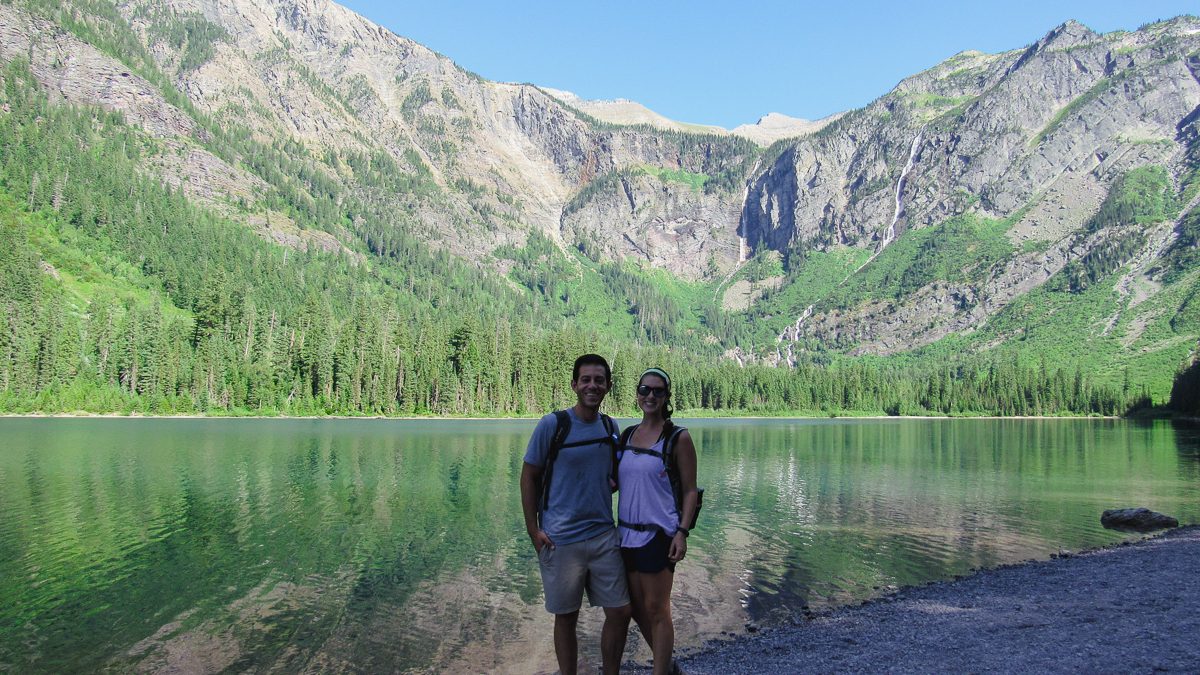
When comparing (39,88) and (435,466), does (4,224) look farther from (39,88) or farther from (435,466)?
(435,466)

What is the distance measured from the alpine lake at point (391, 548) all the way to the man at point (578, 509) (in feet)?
16.8

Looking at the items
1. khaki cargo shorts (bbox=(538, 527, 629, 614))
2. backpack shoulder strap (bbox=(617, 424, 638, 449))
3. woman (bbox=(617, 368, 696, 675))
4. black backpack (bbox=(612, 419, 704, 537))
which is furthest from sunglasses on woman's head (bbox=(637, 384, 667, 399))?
khaki cargo shorts (bbox=(538, 527, 629, 614))

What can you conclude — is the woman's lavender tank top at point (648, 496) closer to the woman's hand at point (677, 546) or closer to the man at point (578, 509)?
the woman's hand at point (677, 546)

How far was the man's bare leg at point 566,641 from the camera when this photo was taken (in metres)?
6.76

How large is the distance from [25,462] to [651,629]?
42.3 m

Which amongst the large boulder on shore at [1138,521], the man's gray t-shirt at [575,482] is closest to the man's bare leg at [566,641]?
the man's gray t-shirt at [575,482]

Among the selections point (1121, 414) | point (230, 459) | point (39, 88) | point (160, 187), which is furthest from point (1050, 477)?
point (39, 88)

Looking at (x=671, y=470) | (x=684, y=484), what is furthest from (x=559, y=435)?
(x=684, y=484)

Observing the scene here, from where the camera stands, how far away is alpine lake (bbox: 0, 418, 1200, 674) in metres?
11.9

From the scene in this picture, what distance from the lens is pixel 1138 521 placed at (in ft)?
78.7

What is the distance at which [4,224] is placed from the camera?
114438mm

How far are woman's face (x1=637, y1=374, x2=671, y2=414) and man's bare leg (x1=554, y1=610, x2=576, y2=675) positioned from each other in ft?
7.65

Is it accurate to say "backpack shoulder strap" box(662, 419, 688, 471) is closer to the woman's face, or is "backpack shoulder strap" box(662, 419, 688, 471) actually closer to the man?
the woman's face

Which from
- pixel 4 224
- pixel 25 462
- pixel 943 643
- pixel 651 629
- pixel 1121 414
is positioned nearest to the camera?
pixel 651 629
